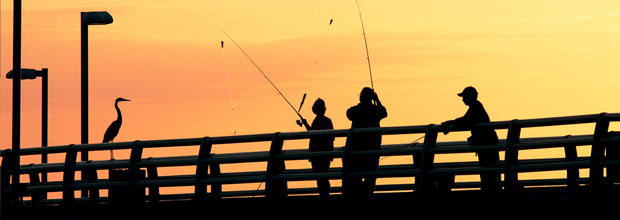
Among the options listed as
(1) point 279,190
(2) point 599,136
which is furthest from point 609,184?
(1) point 279,190

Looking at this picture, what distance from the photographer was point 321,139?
24219mm

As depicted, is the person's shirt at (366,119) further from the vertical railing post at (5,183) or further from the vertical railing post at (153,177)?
the vertical railing post at (5,183)

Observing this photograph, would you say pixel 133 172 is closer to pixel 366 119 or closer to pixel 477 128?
pixel 366 119

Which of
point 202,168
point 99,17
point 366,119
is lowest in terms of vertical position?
point 202,168

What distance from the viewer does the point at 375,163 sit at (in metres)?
23.3

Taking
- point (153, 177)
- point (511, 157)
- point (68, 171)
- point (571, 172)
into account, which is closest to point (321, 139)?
point (571, 172)

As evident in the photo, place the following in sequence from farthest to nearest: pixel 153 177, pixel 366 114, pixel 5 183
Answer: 1. pixel 5 183
2. pixel 153 177
3. pixel 366 114

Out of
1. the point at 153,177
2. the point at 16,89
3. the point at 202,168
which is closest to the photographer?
the point at 202,168

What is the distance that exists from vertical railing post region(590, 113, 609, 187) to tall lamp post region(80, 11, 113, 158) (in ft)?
41.4

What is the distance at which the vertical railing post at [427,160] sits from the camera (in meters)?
21.9

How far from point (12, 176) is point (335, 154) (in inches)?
249

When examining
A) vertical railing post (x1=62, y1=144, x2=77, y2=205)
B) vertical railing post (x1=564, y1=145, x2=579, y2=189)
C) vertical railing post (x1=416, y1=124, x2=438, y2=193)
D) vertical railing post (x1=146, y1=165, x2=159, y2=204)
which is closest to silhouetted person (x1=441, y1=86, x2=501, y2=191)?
vertical railing post (x1=416, y1=124, x2=438, y2=193)

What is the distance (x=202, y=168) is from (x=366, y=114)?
2640mm

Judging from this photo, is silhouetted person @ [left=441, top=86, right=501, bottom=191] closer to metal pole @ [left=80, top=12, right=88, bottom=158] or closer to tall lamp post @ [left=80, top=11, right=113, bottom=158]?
tall lamp post @ [left=80, top=11, right=113, bottom=158]
